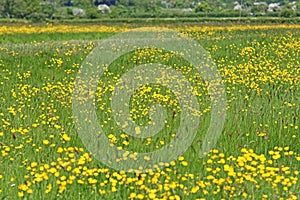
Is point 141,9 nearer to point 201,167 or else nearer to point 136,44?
point 136,44

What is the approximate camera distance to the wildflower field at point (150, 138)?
16.0 feet

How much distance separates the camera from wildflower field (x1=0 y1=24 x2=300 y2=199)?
16.0ft

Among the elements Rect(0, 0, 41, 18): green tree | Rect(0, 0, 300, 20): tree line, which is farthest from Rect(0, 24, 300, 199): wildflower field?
Rect(0, 0, 41, 18): green tree

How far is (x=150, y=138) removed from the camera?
6.42 metres

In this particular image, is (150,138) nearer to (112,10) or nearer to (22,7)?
(22,7)

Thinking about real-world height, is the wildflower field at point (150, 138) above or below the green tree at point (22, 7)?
above

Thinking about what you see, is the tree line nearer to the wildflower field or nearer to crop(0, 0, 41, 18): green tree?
crop(0, 0, 41, 18): green tree

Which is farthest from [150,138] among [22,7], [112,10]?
[112,10]

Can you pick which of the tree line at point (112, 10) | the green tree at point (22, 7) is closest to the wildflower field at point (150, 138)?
the tree line at point (112, 10)

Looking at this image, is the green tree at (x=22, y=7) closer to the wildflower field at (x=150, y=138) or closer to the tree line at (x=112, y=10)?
the tree line at (x=112, y=10)

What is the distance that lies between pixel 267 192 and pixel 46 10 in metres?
57.2

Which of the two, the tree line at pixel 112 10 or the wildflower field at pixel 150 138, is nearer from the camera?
the wildflower field at pixel 150 138

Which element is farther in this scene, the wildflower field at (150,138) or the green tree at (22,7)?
the green tree at (22,7)

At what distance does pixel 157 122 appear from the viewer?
7.20 meters
